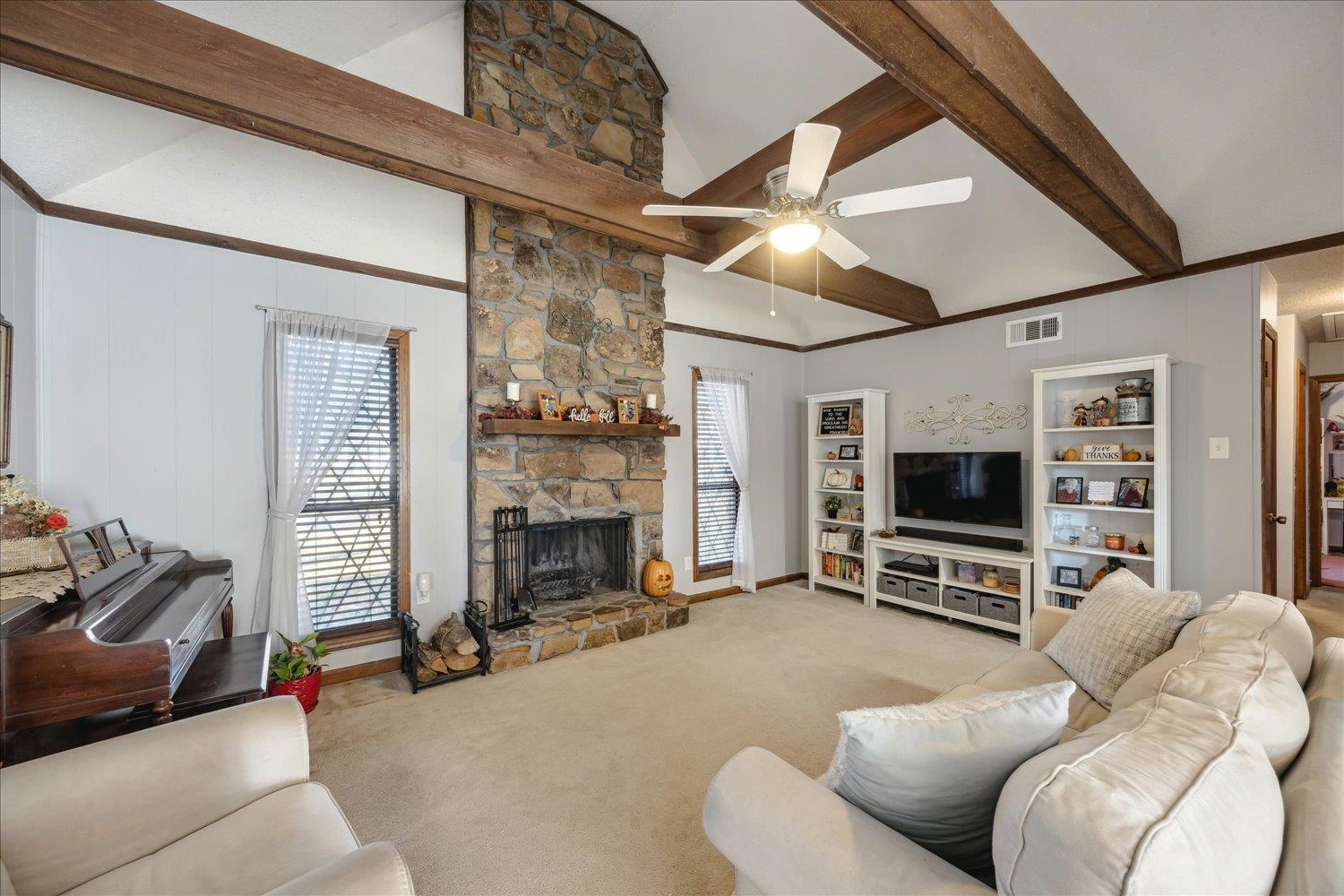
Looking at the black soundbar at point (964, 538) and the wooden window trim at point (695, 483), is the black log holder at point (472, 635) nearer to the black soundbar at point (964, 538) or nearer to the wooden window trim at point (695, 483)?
the wooden window trim at point (695, 483)

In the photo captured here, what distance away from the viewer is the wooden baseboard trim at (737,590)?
4840 mm

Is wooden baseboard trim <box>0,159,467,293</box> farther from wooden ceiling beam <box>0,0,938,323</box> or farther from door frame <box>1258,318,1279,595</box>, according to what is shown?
door frame <box>1258,318,1279,595</box>

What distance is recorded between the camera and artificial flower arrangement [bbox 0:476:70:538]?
5.61 feet

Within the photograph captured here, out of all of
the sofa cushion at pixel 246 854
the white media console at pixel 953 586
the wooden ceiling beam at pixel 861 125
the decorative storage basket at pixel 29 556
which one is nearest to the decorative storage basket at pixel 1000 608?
the white media console at pixel 953 586

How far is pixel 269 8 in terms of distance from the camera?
2318 millimetres

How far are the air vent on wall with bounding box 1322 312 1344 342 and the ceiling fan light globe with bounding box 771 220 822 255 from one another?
5048 millimetres

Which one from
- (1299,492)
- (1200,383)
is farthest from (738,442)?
(1299,492)

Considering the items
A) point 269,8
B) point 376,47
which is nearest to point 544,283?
point 376,47

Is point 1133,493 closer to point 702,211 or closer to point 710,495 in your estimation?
point 710,495

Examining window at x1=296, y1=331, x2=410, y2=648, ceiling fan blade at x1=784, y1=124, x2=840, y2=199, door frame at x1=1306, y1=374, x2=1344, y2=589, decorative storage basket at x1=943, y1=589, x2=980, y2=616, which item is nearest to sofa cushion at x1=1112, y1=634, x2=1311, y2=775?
ceiling fan blade at x1=784, y1=124, x2=840, y2=199

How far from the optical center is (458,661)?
3.17 m

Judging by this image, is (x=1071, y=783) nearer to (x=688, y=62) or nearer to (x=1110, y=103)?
(x=1110, y=103)

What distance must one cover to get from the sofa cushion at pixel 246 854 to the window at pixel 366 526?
2.00 metres

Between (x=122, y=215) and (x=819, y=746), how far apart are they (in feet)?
13.2
